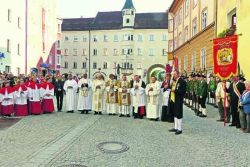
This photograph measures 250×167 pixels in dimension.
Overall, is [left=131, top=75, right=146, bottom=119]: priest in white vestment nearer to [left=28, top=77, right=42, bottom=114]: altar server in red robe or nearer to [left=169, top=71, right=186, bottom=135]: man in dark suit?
[left=169, top=71, right=186, bottom=135]: man in dark suit

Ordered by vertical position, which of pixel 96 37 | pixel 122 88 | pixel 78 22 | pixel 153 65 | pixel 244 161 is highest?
pixel 78 22

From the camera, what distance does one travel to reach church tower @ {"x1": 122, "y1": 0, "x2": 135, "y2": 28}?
6394 centimetres

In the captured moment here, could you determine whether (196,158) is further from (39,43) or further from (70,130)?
(39,43)

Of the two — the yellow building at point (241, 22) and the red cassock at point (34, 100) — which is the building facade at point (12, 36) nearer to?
the red cassock at point (34, 100)

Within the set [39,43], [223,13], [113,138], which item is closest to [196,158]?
[113,138]

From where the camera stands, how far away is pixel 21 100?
12336 millimetres

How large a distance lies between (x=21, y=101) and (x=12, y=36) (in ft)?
57.7

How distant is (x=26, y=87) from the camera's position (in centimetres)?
1258

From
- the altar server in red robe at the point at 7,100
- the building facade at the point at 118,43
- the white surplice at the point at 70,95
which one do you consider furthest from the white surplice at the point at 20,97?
the building facade at the point at 118,43

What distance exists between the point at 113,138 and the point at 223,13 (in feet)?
44.2

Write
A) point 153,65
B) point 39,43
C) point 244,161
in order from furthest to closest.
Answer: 1. point 153,65
2. point 39,43
3. point 244,161

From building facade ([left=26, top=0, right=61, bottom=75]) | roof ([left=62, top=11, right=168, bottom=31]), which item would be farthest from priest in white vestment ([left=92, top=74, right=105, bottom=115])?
roof ([left=62, top=11, right=168, bottom=31])

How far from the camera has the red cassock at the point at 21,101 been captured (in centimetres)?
1224

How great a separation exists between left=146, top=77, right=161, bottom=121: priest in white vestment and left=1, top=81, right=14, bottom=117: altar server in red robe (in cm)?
619
